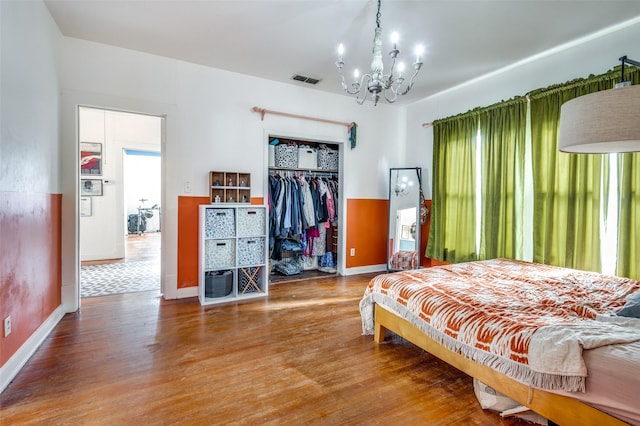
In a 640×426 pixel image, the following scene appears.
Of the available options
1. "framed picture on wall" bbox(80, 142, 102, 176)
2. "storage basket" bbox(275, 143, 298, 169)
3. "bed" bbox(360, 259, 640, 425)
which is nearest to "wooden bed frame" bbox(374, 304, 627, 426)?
"bed" bbox(360, 259, 640, 425)

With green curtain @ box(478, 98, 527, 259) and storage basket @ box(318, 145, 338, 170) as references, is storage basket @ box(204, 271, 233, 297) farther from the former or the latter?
green curtain @ box(478, 98, 527, 259)

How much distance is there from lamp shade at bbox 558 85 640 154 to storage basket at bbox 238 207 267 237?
9.34ft

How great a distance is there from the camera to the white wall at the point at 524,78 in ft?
A: 8.93

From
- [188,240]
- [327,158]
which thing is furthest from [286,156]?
[188,240]

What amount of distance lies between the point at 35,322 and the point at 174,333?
0.96 m

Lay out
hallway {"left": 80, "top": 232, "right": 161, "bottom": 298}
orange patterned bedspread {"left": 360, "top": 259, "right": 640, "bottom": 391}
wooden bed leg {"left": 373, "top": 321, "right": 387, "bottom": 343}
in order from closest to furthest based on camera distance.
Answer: orange patterned bedspread {"left": 360, "top": 259, "right": 640, "bottom": 391}
wooden bed leg {"left": 373, "top": 321, "right": 387, "bottom": 343}
hallway {"left": 80, "top": 232, "right": 161, "bottom": 298}

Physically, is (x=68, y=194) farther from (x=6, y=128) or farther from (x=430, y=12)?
(x=430, y=12)

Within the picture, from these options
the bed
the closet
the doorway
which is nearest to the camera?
the bed

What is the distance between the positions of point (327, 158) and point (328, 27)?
7.02 ft

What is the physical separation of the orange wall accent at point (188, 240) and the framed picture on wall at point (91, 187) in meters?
3.25

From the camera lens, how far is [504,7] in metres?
2.46

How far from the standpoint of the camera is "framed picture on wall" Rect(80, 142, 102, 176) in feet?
18.3

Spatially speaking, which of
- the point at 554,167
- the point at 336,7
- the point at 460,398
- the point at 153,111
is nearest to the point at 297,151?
the point at 153,111

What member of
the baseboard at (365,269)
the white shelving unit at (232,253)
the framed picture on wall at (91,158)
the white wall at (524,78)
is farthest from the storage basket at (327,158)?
the framed picture on wall at (91,158)
